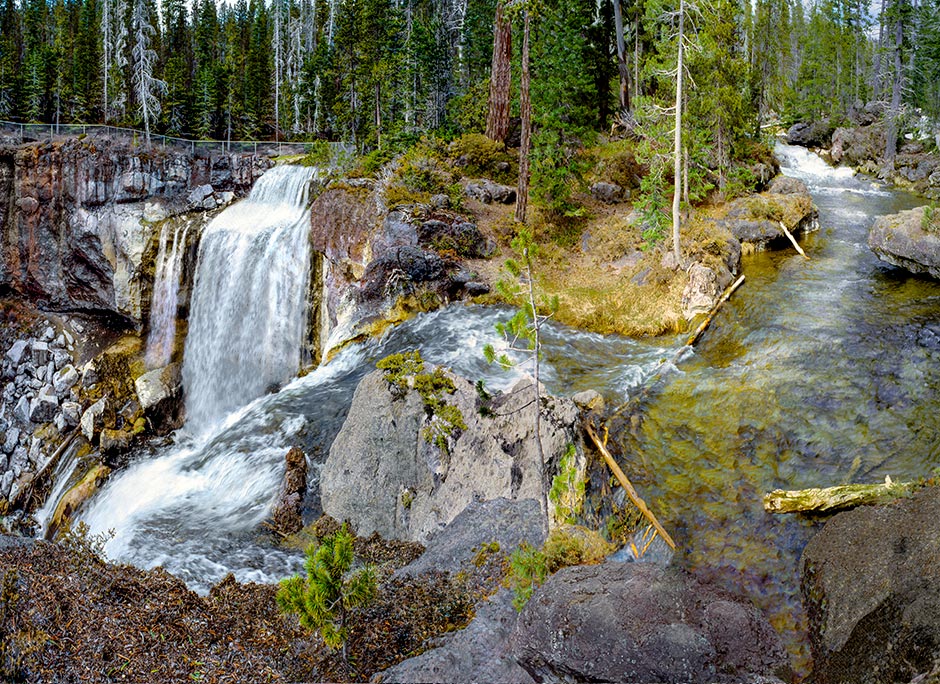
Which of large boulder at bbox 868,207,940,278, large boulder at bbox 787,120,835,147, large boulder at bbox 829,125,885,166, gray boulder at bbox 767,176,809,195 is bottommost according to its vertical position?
large boulder at bbox 868,207,940,278

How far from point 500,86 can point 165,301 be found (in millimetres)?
16766

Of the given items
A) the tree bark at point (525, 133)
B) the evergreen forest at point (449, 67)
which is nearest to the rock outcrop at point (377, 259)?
the tree bark at point (525, 133)

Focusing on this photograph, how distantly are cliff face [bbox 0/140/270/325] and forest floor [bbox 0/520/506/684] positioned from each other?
23.0 m

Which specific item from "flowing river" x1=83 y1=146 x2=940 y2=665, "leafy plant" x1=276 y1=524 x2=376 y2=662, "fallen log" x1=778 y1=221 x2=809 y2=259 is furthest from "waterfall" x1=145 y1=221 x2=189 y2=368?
"fallen log" x1=778 y1=221 x2=809 y2=259

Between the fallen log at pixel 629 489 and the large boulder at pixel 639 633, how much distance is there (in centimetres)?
136

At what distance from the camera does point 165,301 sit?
25484mm

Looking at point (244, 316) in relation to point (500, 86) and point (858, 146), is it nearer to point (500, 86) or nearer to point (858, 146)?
point (500, 86)

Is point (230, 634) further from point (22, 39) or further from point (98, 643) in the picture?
point (22, 39)

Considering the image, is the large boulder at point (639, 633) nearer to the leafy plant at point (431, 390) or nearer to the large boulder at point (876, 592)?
the large boulder at point (876, 592)

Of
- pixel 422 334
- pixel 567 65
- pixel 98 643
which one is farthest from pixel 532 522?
pixel 567 65

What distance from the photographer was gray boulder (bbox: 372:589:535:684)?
5.35 meters

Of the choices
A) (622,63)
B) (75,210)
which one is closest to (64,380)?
(75,210)

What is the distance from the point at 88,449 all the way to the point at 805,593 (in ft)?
73.3

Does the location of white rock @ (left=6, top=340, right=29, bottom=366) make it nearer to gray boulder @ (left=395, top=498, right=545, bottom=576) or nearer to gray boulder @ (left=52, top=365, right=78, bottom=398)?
gray boulder @ (left=52, top=365, right=78, bottom=398)
